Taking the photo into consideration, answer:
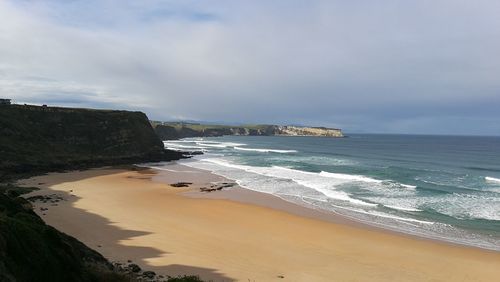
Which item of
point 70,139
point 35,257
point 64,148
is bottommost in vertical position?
point 64,148

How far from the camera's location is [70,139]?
198 ft

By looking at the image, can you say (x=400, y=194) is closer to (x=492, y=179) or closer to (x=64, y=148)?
(x=492, y=179)

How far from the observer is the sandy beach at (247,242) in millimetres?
17156

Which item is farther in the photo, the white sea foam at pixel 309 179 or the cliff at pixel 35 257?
the white sea foam at pixel 309 179

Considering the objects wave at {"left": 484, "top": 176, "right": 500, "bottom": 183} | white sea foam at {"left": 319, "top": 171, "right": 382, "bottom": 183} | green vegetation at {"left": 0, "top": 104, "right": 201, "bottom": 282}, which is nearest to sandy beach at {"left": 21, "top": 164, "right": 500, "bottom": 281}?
green vegetation at {"left": 0, "top": 104, "right": 201, "bottom": 282}

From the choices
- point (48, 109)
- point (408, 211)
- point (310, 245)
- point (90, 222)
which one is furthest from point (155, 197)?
point (48, 109)

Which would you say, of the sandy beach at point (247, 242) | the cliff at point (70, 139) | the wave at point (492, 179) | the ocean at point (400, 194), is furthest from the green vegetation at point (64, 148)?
the wave at point (492, 179)

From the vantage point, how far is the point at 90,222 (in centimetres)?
2464

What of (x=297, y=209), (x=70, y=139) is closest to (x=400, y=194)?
(x=297, y=209)

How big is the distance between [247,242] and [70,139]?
47650 mm

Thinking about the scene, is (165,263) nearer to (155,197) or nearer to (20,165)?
(155,197)

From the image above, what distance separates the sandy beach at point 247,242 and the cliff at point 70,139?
17.0 m

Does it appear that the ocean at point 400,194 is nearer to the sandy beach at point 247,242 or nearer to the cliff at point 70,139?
the sandy beach at point 247,242

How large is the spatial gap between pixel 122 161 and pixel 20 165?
53.1 ft
